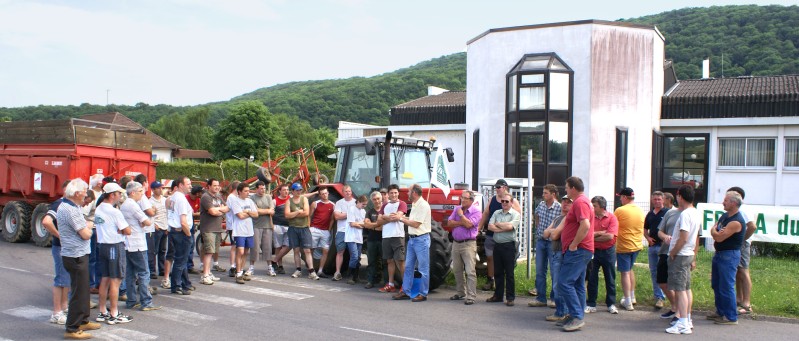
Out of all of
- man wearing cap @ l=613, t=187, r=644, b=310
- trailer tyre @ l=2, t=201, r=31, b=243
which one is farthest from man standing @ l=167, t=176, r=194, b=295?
trailer tyre @ l=2, t=201, r=31, b=243

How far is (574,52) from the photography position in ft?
80.1

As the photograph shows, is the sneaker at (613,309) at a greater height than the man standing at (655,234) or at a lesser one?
lesser

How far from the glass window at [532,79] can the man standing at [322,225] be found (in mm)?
14137

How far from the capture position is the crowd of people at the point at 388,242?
827 centimetres

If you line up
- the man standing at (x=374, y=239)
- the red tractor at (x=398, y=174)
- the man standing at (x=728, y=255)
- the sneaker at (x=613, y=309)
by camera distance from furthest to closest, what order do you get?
the man standing at (x=374, y=239)
the red tractor at (x=398, y=174)
the sneaker at (x=613, y=309)
the man standing at (x=728, y=255)

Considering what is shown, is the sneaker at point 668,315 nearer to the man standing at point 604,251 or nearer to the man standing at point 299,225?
the man standing at point 604,251

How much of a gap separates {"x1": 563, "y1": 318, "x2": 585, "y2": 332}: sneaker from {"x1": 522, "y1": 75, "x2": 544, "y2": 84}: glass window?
56.5ft

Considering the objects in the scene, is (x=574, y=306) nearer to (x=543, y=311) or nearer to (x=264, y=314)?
(x=543, y=311)

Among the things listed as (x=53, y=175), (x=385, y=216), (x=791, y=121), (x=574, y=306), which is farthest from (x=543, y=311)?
(x=791, y=121)

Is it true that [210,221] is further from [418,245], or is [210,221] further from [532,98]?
[532,98]

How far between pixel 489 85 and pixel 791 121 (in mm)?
11245

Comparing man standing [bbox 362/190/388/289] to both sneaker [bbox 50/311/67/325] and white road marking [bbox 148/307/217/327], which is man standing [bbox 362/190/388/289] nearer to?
white road marking [bbox 148/307/217/327]

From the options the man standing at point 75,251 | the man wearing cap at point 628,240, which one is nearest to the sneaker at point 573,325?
the man wearing cap at point 628,240

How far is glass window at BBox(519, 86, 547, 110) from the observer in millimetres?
24797
